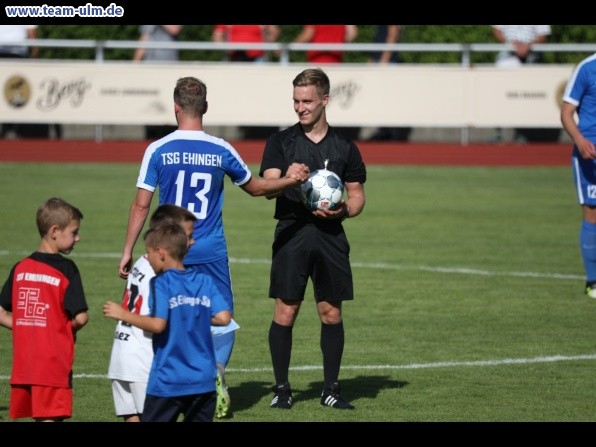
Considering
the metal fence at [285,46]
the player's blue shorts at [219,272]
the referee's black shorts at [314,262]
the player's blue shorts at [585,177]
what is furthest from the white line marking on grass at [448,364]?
the metal fence at [285,46]

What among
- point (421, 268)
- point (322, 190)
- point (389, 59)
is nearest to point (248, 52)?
point (389, 59)

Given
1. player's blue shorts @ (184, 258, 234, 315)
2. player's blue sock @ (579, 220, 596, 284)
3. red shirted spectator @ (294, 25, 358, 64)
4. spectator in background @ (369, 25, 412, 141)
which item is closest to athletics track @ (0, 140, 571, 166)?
spectator in background @ (369, 25, 412, 141)

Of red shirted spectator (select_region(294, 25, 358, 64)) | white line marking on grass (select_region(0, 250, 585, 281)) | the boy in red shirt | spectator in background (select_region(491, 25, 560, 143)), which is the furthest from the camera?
red shirted spectator (select_region(294, 25, 358, 64))

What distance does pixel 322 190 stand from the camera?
7.45m

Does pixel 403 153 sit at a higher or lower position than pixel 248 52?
lower

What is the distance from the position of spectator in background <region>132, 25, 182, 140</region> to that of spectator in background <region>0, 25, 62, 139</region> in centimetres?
195

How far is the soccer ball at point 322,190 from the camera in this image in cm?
746

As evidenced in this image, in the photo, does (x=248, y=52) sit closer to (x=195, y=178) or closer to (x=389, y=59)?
(x=389, y=59)

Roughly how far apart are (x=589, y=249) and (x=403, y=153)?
11.3 meters

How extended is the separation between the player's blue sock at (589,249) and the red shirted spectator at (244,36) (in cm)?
1163

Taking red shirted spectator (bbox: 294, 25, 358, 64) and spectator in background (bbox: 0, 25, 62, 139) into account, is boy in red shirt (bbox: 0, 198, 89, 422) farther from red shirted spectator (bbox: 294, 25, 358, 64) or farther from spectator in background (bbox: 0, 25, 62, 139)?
red shirted spectator (bbox: 294, 25, 358, 64)

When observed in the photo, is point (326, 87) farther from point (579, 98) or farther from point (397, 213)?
point (397, 213)

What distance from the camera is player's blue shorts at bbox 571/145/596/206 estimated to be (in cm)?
1155

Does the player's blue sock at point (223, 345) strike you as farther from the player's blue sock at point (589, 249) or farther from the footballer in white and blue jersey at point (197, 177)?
the player's blue sock at point (589, 249)
